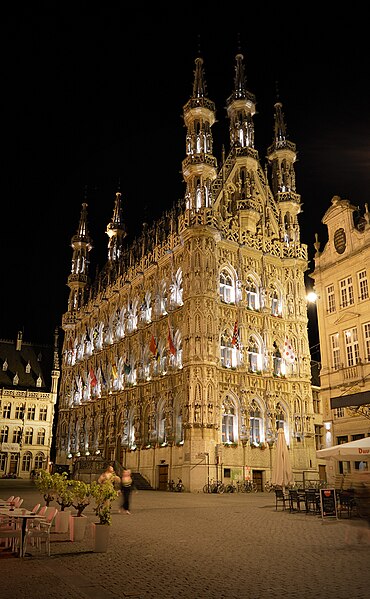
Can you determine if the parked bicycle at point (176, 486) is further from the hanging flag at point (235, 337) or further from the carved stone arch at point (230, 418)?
the hanging flag at point (235, 337)

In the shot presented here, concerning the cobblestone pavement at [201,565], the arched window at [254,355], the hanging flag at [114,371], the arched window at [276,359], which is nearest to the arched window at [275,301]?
the arched window at [276,359]

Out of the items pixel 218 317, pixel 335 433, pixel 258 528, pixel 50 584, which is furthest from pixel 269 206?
pixel 50 584

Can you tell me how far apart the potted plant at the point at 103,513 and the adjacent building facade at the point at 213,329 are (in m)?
27.6

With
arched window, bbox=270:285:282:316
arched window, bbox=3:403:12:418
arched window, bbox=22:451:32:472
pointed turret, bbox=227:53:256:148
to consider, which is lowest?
arched window, bbox=22:451:32:472

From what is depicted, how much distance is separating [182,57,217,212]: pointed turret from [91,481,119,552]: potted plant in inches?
1374

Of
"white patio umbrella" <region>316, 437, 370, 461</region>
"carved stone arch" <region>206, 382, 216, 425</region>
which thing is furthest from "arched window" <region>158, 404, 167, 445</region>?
"white patio umbrella" <region>316, 437, 370, 461</region>

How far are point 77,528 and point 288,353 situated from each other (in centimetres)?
3425

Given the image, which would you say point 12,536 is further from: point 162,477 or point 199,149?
point 199,149

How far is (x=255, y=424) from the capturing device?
44.2 metres

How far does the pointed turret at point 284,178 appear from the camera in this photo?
173 feet

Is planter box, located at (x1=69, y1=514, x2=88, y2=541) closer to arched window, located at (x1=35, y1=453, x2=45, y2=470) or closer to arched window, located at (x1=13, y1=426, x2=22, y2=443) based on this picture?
arched window, located at (x1=35, y1=453, x2=45, y2=470)

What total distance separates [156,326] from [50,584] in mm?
40275

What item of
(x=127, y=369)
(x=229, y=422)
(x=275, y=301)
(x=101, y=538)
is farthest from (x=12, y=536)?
(x=275, y=301)

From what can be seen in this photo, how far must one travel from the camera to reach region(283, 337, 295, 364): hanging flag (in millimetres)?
46188
